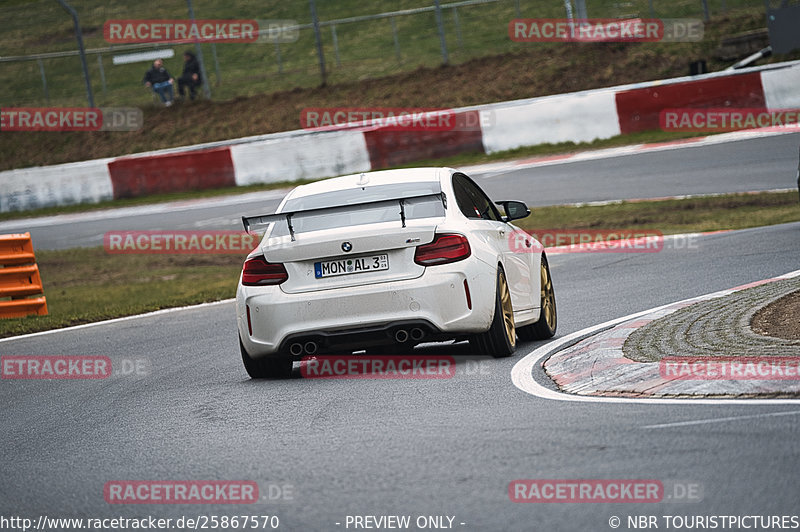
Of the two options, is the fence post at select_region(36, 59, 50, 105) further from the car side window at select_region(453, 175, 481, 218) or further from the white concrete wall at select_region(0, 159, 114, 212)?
the car side window at select_region(453, 175, 481, 218)

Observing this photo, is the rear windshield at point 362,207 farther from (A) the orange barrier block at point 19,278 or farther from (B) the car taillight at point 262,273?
(A) the orange barrier block at point 19,278

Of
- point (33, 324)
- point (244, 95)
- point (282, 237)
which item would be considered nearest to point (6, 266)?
point (33, 324)

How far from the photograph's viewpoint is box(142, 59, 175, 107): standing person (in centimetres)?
3406

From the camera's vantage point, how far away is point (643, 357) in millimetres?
7664

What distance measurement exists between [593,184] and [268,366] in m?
13.4

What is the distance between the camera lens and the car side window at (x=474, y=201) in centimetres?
915

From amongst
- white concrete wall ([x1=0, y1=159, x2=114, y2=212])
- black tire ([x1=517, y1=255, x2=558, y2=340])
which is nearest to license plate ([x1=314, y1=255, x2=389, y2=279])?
black tire ([x1=517, y1=255, x2=558, y2=340])

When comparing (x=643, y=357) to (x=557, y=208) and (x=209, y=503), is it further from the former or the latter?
(x=557, y=208)

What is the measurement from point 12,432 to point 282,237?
216cm

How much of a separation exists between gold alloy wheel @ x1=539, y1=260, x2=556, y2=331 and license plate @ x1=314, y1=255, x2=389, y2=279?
6.30ft

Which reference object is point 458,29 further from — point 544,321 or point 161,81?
point 544,321

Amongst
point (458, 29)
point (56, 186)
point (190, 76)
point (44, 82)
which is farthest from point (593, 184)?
point (44, 82)

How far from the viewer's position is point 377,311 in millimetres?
8227

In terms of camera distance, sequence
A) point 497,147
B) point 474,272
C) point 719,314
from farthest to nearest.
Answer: point 497,147, point 719,314, point 474,272
